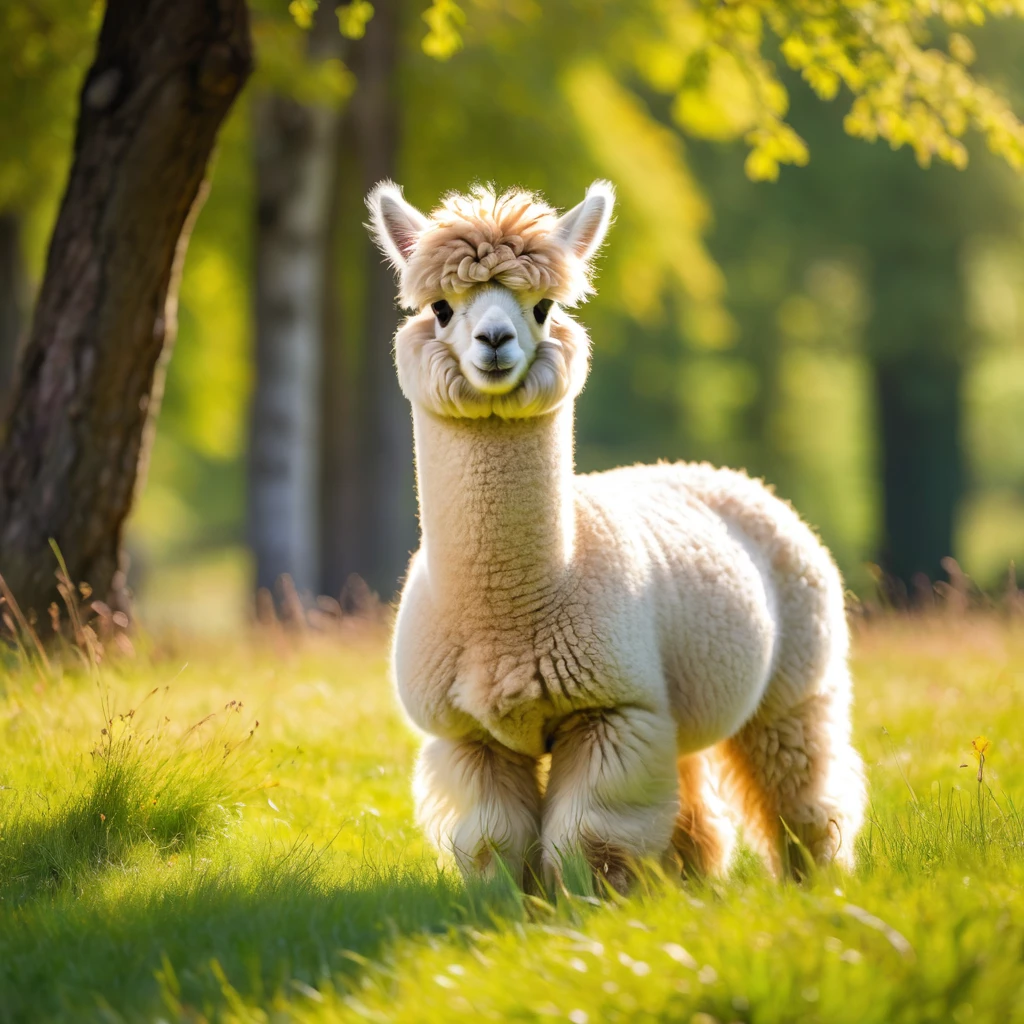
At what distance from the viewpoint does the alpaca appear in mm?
3803

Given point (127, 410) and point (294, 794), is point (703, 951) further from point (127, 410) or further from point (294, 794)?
point (127, 410)

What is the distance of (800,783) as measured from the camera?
15.4 feet

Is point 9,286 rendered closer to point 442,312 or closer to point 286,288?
point 286,288

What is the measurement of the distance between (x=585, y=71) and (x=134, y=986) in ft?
36.8

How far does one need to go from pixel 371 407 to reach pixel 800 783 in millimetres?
8518

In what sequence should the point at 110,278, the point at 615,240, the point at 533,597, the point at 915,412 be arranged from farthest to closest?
the point at 915,412 < the point at 615,240 < the point at 110,278 < the point at 533,597

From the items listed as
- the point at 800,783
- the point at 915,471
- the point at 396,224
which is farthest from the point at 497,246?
the point at 915,471

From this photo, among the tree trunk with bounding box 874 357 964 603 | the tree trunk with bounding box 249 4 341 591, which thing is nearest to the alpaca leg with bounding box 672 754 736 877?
the tree trunk with bounding box 249 4 341 591

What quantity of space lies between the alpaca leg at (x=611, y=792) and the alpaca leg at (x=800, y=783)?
0.91 metres

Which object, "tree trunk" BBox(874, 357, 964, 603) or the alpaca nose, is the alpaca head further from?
"tree trunk" BBox(874, 357, 964, 603)

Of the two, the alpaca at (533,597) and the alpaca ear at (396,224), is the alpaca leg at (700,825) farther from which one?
the alpaca ear at (396,224)

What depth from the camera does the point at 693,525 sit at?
177 inches

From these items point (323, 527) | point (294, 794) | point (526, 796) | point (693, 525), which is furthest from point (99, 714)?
point (323, 527)

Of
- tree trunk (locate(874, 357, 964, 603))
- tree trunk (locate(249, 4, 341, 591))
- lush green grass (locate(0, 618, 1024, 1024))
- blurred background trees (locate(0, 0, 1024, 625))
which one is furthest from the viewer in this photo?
tree trunk (locate(874, 357, 964, 603))
